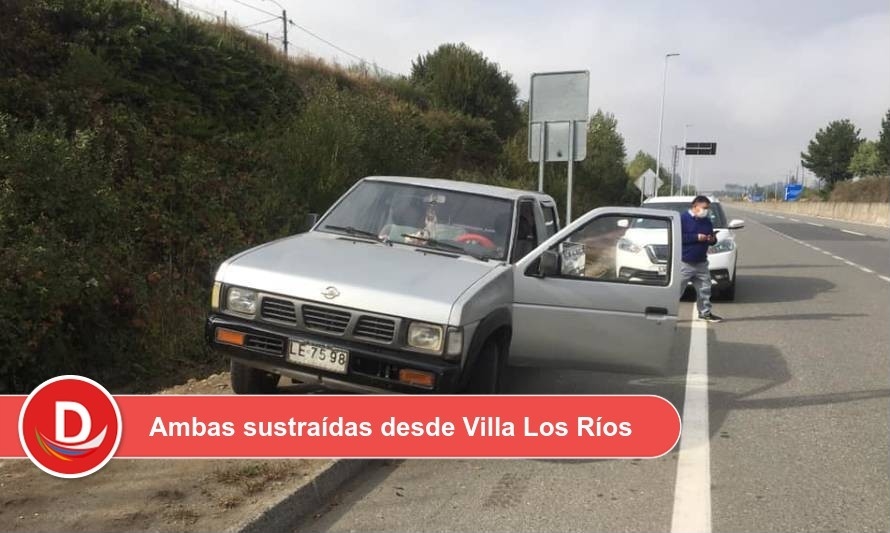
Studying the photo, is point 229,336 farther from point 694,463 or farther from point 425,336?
point 694,463

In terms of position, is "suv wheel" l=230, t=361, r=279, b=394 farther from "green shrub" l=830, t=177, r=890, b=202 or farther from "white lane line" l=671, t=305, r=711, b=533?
"green shrub" l=830, t=177, r=890, b=202

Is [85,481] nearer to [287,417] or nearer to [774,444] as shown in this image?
[287,417]

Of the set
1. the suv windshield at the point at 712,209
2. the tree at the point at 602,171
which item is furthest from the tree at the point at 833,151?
the suv windshield at the point at 712,209

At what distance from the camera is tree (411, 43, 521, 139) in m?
35.2

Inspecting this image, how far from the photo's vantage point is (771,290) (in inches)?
500

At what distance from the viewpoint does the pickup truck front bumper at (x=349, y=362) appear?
4082 mm

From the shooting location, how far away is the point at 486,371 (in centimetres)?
455

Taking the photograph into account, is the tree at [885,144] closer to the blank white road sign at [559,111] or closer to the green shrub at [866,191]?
the green shrub at [866,191]

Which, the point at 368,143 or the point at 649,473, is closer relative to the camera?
the point at 649,473

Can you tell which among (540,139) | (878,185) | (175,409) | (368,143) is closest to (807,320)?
(540,139)

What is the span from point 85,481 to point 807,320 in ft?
29.6

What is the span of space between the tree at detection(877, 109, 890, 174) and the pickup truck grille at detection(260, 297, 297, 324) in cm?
9562

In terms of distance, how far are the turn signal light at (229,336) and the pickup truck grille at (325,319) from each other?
45cm

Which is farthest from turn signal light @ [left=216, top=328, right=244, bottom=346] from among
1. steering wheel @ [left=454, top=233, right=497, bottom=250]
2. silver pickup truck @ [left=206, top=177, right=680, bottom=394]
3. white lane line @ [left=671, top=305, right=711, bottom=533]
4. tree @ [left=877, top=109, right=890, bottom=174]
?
tree @ [left=877, top=109, right=890, bottom=174]
